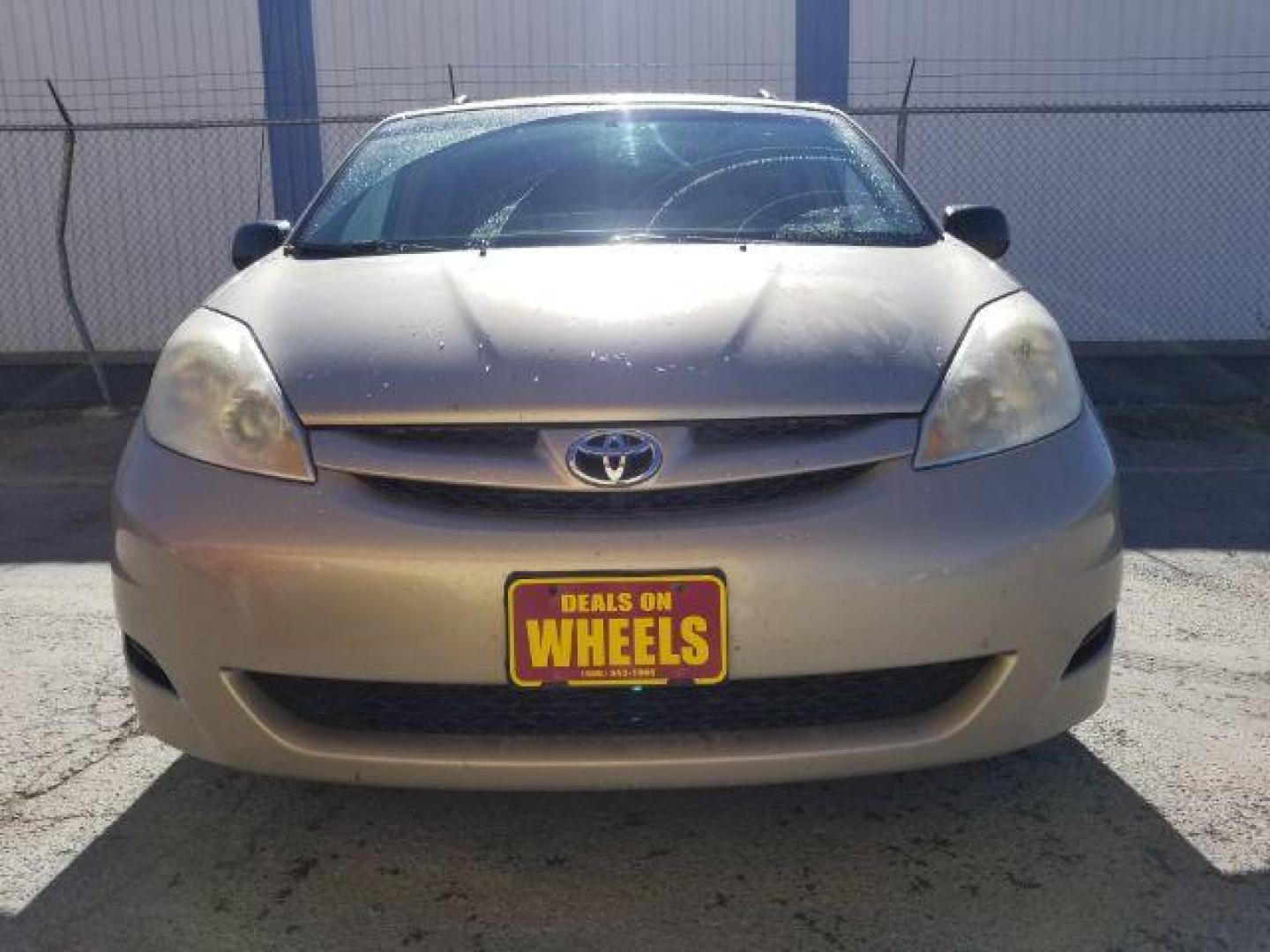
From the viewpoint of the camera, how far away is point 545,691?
2.00 metres

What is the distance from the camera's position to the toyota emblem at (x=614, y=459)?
6.58 feet

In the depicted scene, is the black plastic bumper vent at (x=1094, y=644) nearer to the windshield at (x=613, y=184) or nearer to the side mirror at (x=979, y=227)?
the windshield at (x=613, y=184)

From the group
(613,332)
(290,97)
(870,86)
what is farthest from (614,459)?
(290,97)

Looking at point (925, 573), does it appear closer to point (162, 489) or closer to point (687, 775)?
point (687, 775)

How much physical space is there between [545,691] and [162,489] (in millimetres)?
718

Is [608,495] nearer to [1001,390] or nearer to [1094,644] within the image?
[1001,390]

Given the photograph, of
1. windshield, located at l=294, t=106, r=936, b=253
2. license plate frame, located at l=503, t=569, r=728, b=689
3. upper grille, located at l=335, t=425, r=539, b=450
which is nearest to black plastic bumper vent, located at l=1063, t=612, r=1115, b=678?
license plate frame, located at l=503, t=569, r=728, b=689

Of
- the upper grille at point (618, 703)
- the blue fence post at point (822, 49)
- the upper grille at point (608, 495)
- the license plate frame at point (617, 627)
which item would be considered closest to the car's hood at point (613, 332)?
the upper grille at point (608, 495)

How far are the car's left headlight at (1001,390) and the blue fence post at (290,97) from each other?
7.88m

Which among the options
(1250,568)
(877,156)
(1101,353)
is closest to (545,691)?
(877,156)

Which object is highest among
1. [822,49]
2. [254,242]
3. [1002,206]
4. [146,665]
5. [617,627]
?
[822,49]

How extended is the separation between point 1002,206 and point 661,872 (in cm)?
794

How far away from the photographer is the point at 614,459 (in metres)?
2.02

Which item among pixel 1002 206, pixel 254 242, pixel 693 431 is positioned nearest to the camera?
pixel 693 431
